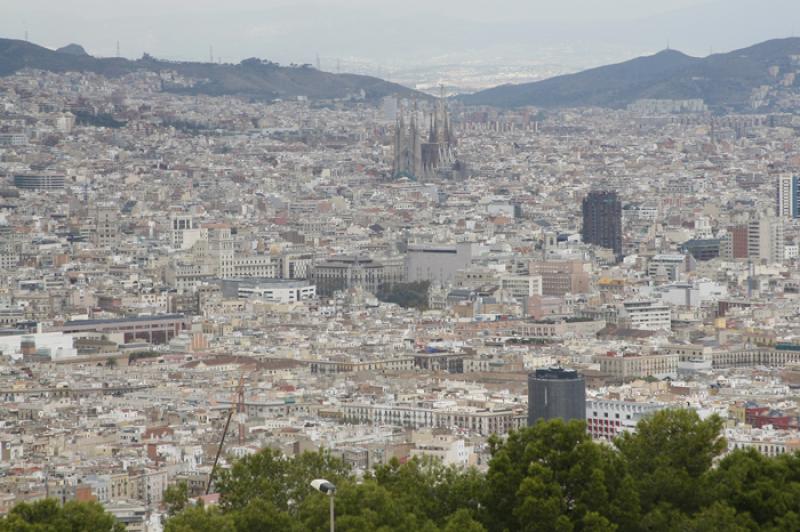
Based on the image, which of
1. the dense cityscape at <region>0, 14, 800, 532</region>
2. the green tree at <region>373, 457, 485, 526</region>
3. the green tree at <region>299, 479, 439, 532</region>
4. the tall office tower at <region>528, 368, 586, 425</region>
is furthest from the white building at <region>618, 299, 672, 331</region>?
the green tree at <region>299, 479, 439, 532</region>

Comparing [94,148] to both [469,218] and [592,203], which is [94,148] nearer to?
[469,218]

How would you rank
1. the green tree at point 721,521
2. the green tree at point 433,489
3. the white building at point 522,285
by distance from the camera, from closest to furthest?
the green tree at point 721,521 → the green tree at point 433,489 → the white building at point 522,285

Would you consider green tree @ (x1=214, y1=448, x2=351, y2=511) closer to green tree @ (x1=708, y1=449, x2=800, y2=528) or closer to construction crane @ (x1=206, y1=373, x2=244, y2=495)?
green tree @ (x1=708, y1=449, x2=800, y2=528)

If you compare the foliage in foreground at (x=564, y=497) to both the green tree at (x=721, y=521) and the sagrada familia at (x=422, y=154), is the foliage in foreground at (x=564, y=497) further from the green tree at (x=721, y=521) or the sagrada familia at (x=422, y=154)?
the sagrada familia at (x=422, y=154)

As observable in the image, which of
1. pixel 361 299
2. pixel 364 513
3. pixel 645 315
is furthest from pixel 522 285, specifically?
pixel 364 513

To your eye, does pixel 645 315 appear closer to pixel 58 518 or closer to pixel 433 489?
pixel 433 489

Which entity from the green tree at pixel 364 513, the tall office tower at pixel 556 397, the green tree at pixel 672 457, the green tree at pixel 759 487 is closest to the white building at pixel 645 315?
the tall office tower at pixel 556 397
